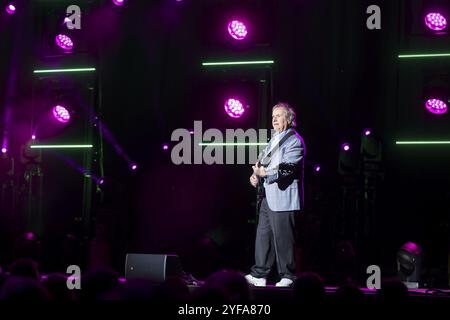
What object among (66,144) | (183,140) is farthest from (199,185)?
(66,144)

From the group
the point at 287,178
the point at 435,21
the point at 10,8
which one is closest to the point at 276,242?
the point at 287,178

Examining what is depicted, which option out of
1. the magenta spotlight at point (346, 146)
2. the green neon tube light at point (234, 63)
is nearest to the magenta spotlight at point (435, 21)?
the magenta spotlight at point (346, 146)

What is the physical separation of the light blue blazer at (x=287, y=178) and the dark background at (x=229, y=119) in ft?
5.41

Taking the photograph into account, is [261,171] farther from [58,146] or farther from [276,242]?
[58,146]

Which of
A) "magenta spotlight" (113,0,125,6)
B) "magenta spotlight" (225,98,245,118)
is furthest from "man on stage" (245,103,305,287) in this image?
"magenta spotlight" (113,0,125,6)

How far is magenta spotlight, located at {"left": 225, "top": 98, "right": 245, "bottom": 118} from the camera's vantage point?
24.2ft

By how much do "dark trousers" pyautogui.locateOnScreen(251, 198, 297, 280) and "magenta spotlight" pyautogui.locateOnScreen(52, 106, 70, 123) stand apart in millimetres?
3426

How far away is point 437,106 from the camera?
6852mm

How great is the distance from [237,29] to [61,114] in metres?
2.46

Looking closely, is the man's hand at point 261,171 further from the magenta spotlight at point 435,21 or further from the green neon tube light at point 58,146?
the green neon tube light at point 58,146

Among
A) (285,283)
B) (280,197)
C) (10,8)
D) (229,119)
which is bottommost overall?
(285,283)
